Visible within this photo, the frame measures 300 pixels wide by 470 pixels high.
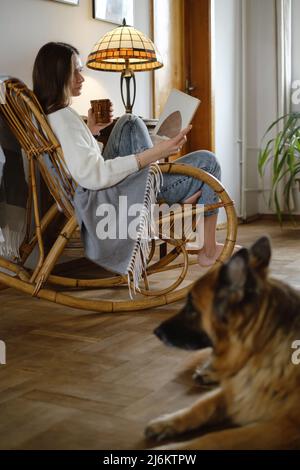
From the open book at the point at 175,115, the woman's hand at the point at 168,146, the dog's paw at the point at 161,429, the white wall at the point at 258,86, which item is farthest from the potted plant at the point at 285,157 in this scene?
the dog's paw at the point at 161,429

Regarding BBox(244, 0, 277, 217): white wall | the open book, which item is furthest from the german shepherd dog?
BBox(244, 0, 277, 217): white wall

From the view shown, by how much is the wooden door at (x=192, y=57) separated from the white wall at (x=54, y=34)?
1.51ft

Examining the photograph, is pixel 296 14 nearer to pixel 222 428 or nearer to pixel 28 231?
pixel 28 231

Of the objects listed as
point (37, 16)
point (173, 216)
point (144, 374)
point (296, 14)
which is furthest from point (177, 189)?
point (296, 14)

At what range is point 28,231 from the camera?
2.45 m

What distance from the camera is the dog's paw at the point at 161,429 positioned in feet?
3.77

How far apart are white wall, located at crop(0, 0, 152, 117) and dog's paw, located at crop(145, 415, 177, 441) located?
198 cm

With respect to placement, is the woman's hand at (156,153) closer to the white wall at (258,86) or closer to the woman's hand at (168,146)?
the woman's hand at (168,146)

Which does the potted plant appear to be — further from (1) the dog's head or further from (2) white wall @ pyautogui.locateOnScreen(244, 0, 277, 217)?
(1) the dog's head

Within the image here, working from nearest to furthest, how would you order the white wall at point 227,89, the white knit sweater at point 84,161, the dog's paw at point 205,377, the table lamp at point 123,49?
the dog's paw at point 205,377
the white knit sweater at point 84,161
the table lamp at point 123,49
the white wall at point 227,89

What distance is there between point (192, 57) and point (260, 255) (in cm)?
372

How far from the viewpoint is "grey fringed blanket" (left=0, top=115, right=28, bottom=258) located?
2271mm

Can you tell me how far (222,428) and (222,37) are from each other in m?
4.17

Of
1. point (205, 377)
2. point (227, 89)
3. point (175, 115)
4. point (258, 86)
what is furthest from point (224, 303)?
point (258, 86)
